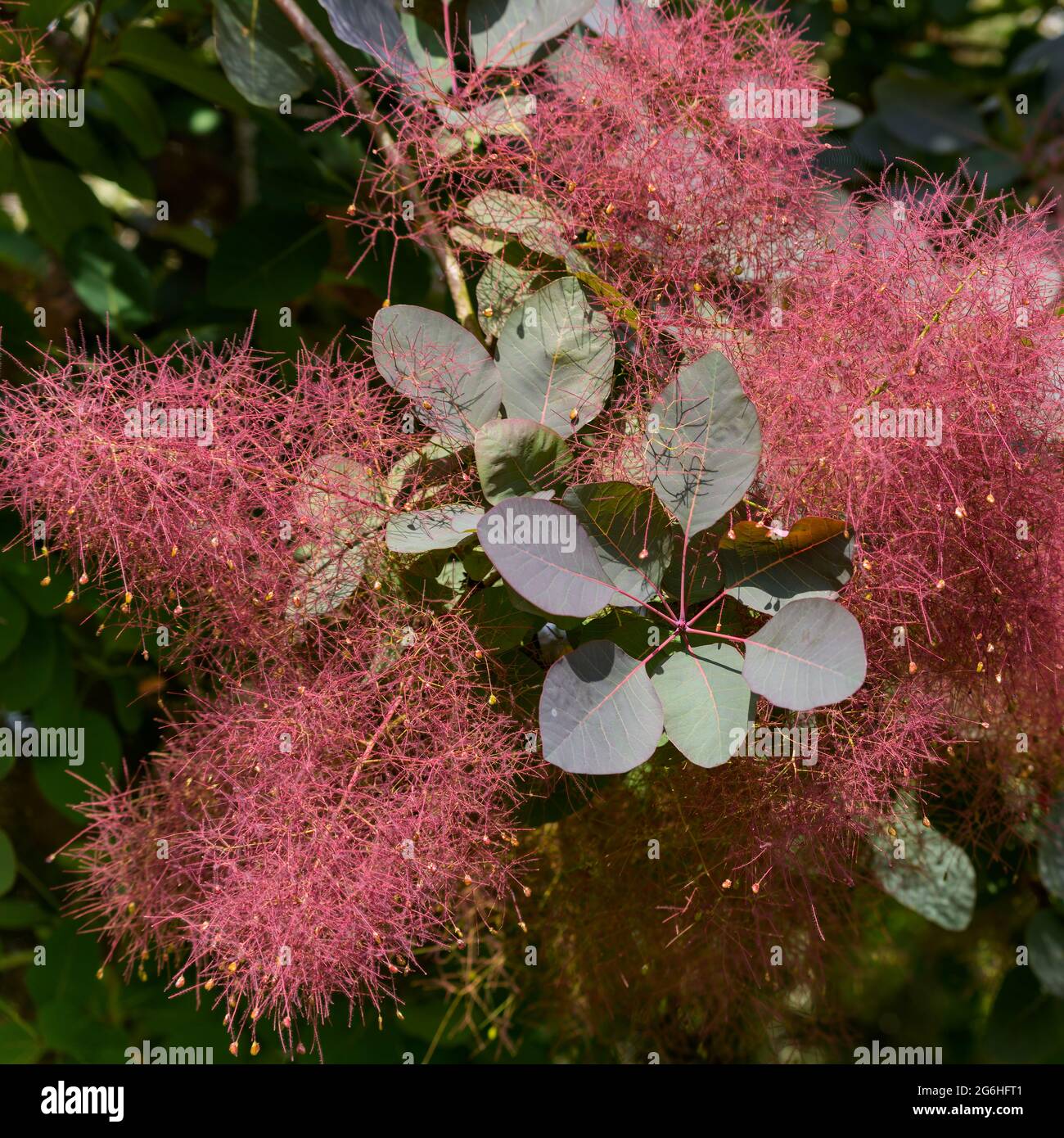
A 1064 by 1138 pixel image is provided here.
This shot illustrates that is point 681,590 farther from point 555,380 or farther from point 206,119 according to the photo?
point 206,119

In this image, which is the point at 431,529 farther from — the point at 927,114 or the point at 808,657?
the point at 927,114

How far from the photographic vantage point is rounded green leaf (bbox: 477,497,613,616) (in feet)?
1.98

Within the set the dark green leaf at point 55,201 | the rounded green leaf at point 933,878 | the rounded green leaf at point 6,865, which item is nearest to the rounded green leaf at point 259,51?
the dark green leaf at point 55,201

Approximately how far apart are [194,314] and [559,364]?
2.13ft

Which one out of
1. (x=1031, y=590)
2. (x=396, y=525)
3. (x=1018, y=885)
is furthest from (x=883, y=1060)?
(x=396, y=525)

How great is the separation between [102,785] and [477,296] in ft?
1.95

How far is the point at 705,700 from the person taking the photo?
658 millimetres

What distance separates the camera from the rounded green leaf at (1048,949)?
3.59ft

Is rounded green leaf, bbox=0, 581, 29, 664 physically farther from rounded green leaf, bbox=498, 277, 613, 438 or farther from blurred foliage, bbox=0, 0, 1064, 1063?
rounded green leaf, bbox=498, 277, 613, 438

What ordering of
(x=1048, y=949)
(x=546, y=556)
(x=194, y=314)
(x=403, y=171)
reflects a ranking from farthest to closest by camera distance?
1. (x=194, y=314)
2. (x=1048, y=949)
3. (x=403, y=171)
4. (x=546, y=556)

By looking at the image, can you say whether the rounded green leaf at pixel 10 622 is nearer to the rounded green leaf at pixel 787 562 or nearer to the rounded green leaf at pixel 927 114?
the rounded green leaf at pixel 787 562

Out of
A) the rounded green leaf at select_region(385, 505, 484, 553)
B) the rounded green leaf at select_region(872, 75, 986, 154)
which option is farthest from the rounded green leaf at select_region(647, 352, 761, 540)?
the rounded green leaf at select_region(872, 75, 986, 154)

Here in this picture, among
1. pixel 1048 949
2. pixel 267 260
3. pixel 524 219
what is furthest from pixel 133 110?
pixel 1048 949

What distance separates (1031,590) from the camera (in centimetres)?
74
